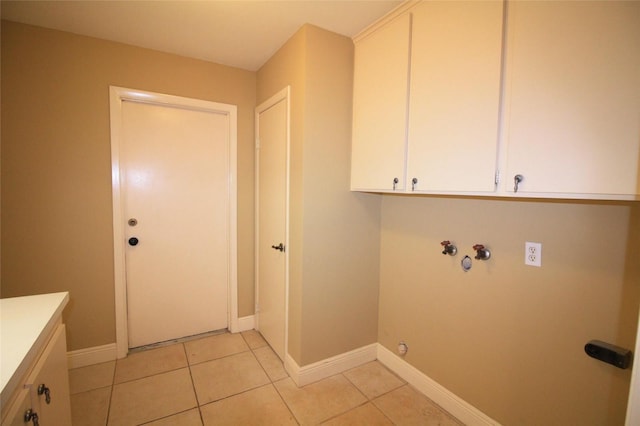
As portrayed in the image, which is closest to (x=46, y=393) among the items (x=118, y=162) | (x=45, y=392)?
(x=45, y=392)

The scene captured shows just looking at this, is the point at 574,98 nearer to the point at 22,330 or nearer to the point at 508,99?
the point at 508,99

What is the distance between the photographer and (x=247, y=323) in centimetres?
285

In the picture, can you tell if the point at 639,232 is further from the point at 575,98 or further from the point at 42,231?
the point at 42,231

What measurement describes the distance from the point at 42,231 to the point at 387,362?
→ 2729 mm

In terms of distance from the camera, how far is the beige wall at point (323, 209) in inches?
78.0

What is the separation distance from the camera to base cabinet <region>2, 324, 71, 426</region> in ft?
2.66

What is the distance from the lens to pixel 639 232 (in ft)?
3.76

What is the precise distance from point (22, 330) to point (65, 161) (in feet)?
5.33

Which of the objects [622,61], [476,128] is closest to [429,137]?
[476,128]

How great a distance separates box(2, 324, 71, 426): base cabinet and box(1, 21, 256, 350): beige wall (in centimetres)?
121

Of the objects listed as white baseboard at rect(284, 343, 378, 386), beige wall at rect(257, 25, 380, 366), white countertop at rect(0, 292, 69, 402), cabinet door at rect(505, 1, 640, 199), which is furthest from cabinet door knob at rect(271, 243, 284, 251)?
cabinet door at rect(505, 1, 640, 199)

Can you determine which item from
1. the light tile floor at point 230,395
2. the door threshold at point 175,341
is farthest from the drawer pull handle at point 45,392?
the door threshold at point 175,341

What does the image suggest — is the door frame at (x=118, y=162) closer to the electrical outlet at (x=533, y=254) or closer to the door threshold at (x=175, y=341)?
the door threshold at (x=175, y=341)

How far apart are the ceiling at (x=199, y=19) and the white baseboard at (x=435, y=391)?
2.40 m
